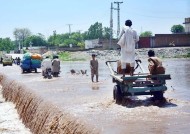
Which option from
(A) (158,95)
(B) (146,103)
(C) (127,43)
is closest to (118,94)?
(B) (146,103)

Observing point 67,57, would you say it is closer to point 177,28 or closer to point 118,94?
point 177,28

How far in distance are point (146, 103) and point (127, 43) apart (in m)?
1.78

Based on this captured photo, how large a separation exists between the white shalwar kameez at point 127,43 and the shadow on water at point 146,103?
1044 mm

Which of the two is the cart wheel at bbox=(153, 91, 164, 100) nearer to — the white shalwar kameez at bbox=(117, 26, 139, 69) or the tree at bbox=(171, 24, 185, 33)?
the white shalwar kameez at bbox=(117, 26, 139, 69)

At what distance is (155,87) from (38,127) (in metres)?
3.76

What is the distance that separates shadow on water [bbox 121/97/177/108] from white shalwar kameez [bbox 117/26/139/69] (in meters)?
1.04

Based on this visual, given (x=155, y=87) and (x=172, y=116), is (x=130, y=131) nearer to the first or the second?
(x=172, y=116)

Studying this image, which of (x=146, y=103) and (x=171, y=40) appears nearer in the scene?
(x=146, y=103)

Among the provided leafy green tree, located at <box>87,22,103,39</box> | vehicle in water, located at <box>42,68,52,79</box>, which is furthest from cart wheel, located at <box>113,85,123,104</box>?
leafy green tree, located at <box>87,22,103,39</box>

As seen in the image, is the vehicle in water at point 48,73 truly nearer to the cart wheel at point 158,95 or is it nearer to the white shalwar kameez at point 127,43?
the white shalwar kameez at point 127,43

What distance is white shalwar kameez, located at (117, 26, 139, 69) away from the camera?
36.4 feet

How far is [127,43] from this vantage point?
11148 mm

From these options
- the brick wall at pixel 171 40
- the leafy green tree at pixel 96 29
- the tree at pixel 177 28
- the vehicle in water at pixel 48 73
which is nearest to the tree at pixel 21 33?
the leafy green tree at pixel 96 29

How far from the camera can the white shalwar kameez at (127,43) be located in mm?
11109
